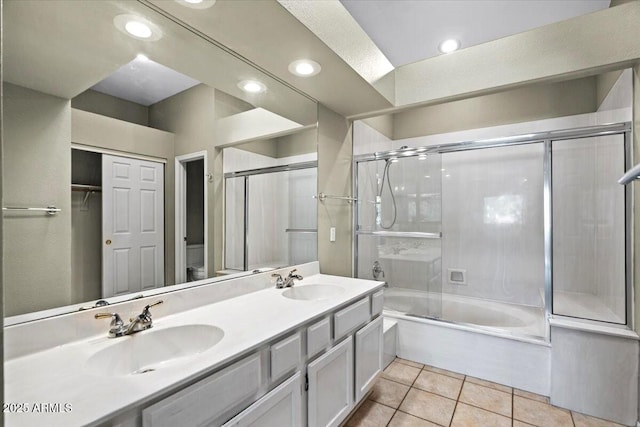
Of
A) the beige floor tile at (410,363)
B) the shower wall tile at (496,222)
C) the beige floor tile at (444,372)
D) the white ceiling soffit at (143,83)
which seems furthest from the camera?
the shower wall tile at (496,222)

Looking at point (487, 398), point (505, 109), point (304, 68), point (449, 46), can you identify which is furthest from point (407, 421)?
point (505, 109)

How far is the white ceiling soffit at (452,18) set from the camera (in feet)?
6.38

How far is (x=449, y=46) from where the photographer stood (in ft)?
7.82

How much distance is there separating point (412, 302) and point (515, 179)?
5.24ft

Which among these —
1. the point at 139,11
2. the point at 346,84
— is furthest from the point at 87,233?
the point at 346,84

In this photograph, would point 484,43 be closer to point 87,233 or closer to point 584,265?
point 584,265

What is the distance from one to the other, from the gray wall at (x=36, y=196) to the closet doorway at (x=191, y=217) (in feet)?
1.51

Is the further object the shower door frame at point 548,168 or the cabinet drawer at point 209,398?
the shower door frame at point 548,168

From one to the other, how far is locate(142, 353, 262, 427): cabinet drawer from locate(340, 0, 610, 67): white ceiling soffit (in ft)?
7.07

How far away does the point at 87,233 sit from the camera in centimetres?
125

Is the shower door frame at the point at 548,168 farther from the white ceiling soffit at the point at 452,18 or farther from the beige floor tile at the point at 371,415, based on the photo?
the beige floor tile at the point at 371,415

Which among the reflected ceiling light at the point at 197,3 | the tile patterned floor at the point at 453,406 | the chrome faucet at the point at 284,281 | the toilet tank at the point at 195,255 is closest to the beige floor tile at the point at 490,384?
the tile patterned floor at the point at 453,406

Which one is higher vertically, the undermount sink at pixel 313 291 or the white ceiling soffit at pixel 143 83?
the white ceiling soffit at pixel 143 83

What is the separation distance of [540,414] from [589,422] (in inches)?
10.2
